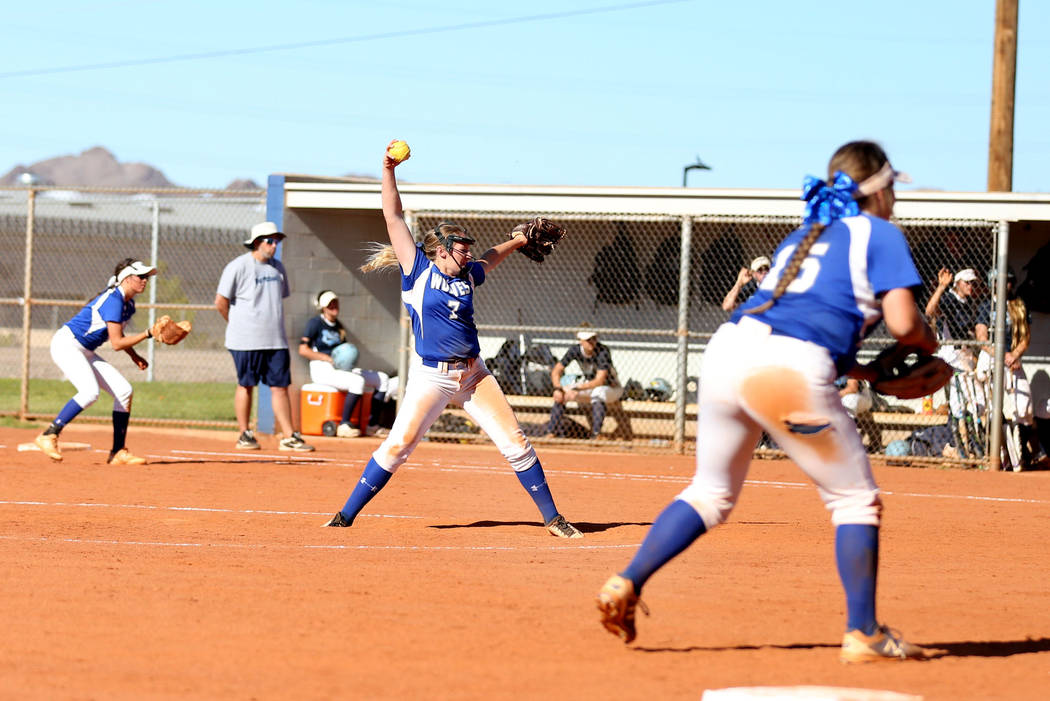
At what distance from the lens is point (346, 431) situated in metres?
16.0

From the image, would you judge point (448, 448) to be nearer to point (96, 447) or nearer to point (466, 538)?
point (96, 447)

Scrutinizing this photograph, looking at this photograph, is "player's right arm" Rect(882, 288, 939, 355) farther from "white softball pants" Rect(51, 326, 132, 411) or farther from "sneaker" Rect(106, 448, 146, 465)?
"sneaker" Rect(106, 448, 146, 465)

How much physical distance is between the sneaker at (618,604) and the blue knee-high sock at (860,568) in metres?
0.75

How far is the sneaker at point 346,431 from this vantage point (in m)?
16.0

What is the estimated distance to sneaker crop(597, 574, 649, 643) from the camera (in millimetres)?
4859

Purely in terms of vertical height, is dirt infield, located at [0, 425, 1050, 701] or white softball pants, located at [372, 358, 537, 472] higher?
white softball pants, located at [372, 358, 537, 472]

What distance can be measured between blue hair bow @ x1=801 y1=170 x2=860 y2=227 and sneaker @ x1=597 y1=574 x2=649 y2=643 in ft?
4.89

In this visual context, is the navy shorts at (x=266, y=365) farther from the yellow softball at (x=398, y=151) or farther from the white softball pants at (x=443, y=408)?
the yellow softball at (x=398, y=151)

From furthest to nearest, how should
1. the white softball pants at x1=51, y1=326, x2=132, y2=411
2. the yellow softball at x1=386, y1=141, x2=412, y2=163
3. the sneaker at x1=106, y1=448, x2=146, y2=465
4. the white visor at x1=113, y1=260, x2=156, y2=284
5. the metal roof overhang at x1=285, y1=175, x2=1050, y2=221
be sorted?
the metal roof overhang at x1=285, y1=175, x2=1050, y2=221 < the sneaker at x1=106, y1=448, x2=146, y2=465 < the white softball pants at x1=51, y1=326, x2=132, y2=411 < the white visor at x1=113, y1=260, x2=156, y2=284 < the yellow softball at x1=386, y1=141, x2=412, y2=163

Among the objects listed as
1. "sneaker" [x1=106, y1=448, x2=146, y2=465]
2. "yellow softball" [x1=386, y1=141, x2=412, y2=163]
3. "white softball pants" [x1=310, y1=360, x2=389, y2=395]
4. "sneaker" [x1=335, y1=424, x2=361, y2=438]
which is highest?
"yellow softball" [x1=386, y1=141, x2=412, y2=163]

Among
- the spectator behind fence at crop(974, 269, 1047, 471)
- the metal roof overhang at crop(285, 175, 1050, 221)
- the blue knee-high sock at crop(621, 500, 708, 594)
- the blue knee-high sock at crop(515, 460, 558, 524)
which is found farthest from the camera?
the metal roof overhang at crop(285, 175, 1050, 221)

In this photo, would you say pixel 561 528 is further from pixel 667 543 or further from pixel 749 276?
pixel 749 276

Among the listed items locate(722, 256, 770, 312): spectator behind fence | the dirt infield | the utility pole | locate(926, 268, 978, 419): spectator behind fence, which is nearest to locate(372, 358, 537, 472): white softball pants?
the dirt infield

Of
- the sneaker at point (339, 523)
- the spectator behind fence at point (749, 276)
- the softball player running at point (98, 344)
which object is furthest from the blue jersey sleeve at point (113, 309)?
the spectator behind fence at point (749, 276)
